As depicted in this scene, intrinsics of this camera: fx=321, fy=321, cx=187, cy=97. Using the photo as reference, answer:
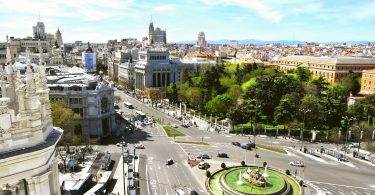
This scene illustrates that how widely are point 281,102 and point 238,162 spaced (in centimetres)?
2364

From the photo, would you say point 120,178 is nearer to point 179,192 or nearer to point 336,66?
point 179,192

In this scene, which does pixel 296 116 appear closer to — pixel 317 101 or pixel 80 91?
pixel 317 101

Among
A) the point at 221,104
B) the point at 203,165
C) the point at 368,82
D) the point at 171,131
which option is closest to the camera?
the point at 203,165

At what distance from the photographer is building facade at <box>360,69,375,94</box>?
286 feet

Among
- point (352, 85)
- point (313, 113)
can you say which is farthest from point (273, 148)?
point (352, 85)

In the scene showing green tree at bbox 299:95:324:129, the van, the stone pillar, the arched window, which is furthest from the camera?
the arched window

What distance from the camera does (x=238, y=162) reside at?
170 feet

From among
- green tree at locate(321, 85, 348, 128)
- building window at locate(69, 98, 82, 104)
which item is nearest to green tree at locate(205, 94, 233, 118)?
green tree at locate(321, 85, 348, 128)

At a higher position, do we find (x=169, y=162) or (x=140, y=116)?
(x=140, y=116)

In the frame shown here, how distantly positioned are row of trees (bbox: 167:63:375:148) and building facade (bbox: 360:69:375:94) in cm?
236

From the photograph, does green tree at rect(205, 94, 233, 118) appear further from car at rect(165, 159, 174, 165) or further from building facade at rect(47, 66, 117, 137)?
car at rect(165, 159, 174, 165)

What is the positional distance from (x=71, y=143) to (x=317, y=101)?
49.8 metres

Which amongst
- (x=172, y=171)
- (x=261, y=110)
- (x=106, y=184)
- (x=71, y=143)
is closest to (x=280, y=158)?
(x=172, y=171)

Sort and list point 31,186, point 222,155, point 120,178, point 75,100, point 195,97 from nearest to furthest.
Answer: point 31,186 < point 120,178 < point 222,155 < point 75,100 < point 195,97
